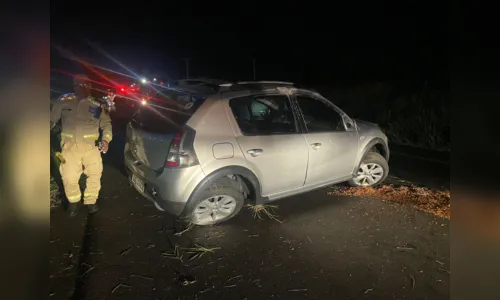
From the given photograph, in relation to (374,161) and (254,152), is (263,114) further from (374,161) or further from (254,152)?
(374,161)

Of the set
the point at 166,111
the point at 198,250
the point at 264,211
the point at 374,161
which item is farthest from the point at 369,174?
the point at 166,111

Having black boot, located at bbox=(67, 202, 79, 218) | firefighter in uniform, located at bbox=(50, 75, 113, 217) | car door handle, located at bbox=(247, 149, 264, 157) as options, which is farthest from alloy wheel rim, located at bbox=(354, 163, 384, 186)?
black boot, located at bbox=(67, 202, 79, 218)

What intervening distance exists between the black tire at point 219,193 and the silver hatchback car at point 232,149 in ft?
0.04

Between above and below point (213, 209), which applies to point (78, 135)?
above

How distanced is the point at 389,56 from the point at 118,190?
1359cm

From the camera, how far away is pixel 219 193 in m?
4.20

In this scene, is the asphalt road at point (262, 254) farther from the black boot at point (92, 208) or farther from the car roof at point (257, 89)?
the car roof at point (257, 89)

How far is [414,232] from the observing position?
427cm

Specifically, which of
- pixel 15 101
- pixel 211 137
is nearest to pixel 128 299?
pixel 211 137

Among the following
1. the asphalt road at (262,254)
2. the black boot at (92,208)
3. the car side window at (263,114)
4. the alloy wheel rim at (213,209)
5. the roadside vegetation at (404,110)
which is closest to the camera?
the asphalt road at (262,254)

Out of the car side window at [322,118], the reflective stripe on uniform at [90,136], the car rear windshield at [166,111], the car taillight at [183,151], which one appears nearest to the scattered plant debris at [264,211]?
the car side window at [322,118]

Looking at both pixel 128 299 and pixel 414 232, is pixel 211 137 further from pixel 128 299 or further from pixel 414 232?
pixel 414 232

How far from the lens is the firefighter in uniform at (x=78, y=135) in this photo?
4367 millimetres

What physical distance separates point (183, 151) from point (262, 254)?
4.21 ft
